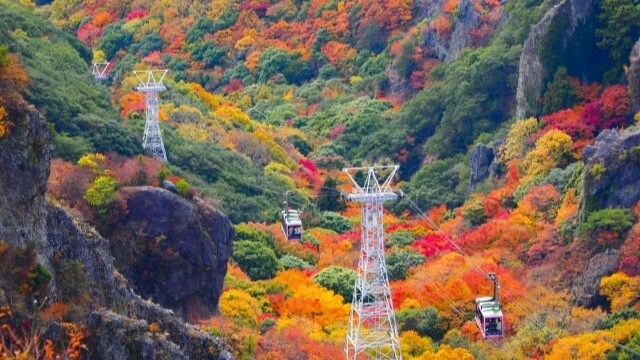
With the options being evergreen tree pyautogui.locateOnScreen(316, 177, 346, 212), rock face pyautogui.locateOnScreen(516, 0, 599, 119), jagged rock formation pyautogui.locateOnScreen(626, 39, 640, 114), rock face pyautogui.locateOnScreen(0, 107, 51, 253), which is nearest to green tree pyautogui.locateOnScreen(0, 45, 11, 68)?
rock face pyautogui.locateOnScreen(0, 107, 51, 253)

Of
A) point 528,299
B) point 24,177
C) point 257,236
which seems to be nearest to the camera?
point 24,177

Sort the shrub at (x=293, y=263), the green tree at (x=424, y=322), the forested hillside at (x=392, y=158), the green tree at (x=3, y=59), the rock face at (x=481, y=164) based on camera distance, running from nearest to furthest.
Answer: the green tree at (x=3, y=59) < the forested hillside at (x=392, y=158) < the green tree at (x=424, y=322) < the shrub at (x=293, y=263) < the rock face at (x=481, y=164)

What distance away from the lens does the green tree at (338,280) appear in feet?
207

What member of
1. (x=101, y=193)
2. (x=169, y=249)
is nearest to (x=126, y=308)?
Result: (x=101, y=193)

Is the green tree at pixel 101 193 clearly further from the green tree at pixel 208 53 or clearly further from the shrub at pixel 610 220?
the green tree at pixel 208 53

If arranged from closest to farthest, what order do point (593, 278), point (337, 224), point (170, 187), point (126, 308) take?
point (126, 308), point (170, 187), point (593, 278), point (337, 224)

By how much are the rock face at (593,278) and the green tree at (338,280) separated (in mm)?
9231

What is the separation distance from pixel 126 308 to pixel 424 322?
66.8ft

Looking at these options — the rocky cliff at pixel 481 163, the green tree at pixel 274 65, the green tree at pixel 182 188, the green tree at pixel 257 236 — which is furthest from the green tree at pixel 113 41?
the green tree at pixel 182 188

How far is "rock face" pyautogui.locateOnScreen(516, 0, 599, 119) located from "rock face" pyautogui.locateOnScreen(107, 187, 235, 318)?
3133 centimetres

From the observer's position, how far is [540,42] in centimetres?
7888

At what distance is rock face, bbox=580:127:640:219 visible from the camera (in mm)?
62406

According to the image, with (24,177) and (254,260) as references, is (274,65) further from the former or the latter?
(24,177)

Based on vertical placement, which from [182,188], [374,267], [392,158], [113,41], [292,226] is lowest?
[374,267]
